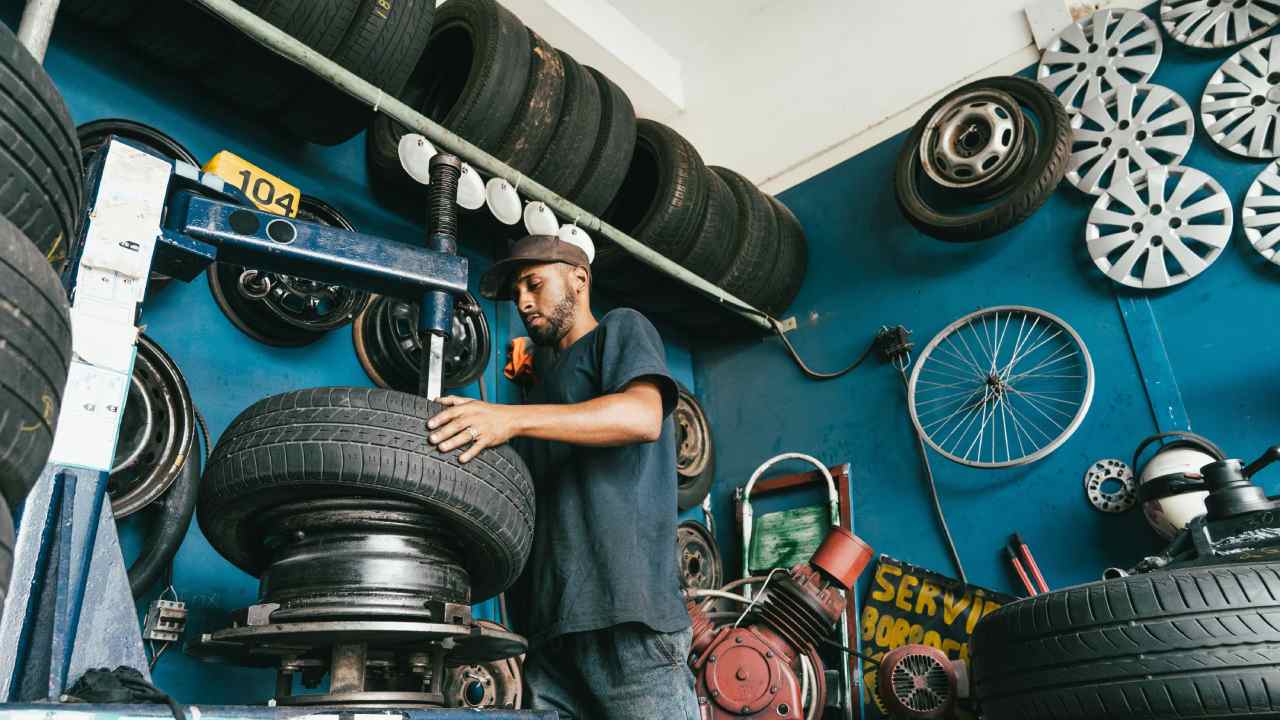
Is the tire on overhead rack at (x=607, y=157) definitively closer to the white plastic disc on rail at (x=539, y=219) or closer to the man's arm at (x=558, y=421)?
the white plastic disc on rail at (x=539, y=219)

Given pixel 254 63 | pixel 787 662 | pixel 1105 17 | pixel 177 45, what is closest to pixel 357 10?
pixel 254 63

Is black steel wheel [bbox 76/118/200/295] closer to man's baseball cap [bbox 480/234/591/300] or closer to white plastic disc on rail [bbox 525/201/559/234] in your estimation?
man's baseball cap [bbox 480/234/591/300]

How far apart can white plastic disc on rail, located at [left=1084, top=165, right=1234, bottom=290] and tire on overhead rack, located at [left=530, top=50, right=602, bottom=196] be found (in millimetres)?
1936

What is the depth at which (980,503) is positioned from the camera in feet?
10.0

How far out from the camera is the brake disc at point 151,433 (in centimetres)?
185

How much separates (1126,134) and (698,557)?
7.80 ft

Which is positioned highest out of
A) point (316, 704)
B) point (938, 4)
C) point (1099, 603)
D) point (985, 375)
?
point (938, 4)

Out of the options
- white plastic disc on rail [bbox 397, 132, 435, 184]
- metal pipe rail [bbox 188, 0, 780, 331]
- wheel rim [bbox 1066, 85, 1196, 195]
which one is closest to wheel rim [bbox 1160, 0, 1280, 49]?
wheel rim [bbox 1066, 85, 1196, 195]

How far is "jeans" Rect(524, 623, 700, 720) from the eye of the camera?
1.48 m

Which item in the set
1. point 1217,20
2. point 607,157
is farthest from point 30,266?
point 1217,20

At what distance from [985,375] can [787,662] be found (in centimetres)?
144

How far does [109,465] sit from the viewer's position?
1.01 metres

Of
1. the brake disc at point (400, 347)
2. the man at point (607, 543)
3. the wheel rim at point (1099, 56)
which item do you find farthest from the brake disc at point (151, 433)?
the wheel rim at point (1099, 56)

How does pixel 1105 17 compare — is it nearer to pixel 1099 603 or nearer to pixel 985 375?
pixel 985 375
